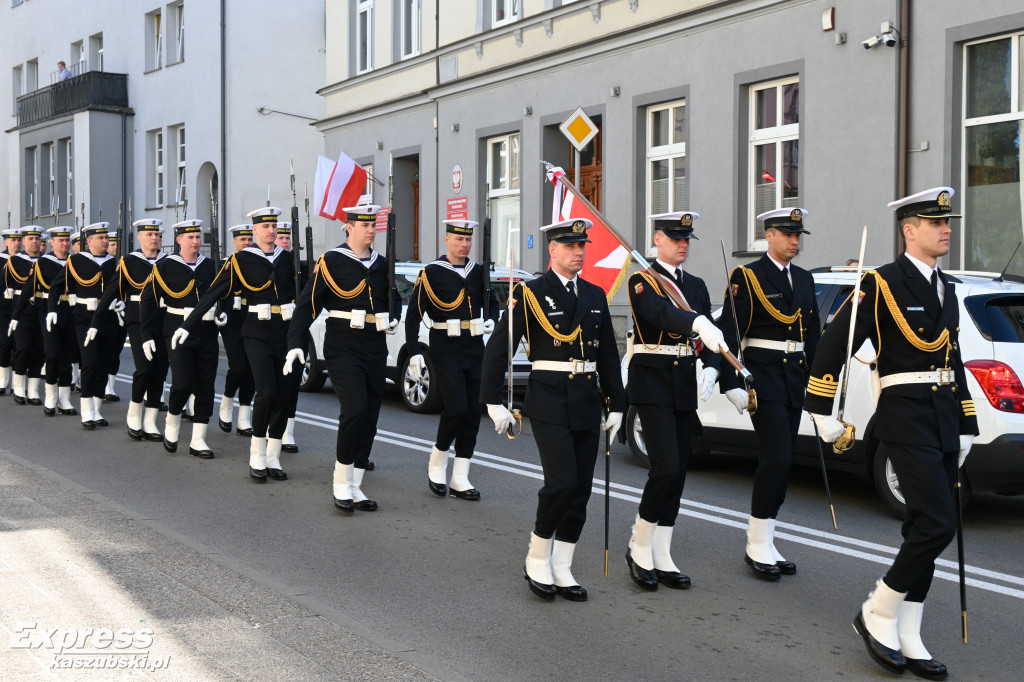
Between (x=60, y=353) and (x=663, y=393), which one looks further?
(x=60, y=353)

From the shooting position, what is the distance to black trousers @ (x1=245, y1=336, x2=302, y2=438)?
398 inches

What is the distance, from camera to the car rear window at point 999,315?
784 cm

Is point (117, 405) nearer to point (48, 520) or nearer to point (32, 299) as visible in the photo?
point (32, 299)

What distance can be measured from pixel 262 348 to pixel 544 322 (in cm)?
442

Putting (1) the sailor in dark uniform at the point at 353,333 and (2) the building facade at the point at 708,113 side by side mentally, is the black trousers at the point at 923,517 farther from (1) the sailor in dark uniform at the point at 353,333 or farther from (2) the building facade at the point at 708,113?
(2) the building facade at the point at 708,113

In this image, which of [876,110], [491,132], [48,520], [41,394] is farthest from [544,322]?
[491,132]

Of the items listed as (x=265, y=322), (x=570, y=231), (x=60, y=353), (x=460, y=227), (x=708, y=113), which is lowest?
(x=60, y=353)

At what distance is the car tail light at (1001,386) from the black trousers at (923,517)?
103 inches

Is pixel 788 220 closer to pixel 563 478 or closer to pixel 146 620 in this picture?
pixel 563 478

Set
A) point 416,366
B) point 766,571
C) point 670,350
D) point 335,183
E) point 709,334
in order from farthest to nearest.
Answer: point 335,183 < point 416,366 < point 766,571 < point 670,350 < point 709,334

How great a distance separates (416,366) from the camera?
14273 mm

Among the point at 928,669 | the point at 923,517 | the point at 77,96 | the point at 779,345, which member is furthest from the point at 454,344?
the point at 77,96

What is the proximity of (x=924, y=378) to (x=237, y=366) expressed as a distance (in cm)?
777

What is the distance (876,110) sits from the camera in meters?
14.9
